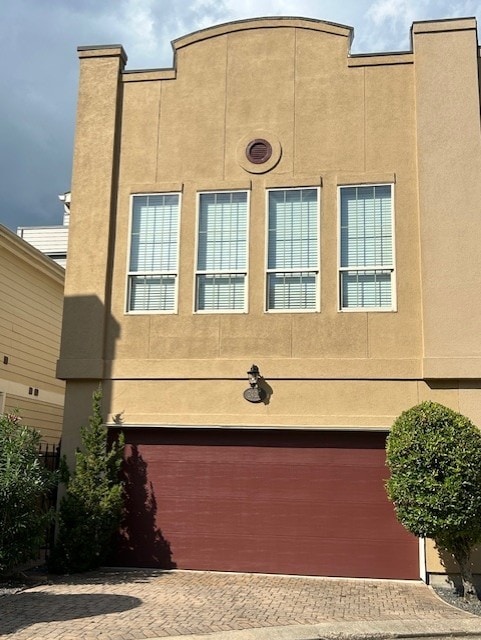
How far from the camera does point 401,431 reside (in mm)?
9297

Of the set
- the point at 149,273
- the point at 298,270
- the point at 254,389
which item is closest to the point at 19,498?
the point at 254,389

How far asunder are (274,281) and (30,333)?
721 cm

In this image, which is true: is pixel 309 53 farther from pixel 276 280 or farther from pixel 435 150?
pixel 276 280

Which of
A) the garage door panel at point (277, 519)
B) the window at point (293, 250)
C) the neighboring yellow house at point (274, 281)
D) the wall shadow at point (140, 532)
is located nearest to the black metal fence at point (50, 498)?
the neighboring yellow house at point (274, 281)

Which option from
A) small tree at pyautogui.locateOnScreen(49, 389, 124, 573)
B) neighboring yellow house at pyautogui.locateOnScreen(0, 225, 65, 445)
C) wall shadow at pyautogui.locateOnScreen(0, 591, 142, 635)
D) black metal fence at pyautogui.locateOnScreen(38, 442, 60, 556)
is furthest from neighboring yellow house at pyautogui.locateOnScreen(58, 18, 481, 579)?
neighboring yellow house at pyautogui.locateOnScreen(0, 225, 65, 445)

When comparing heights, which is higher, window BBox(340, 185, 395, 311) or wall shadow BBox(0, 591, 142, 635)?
window BBox(340, 185, 395, 311)

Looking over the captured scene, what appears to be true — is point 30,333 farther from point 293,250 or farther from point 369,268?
point 369,268

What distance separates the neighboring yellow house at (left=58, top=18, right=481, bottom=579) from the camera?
10.6m

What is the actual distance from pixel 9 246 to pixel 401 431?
30.3ft

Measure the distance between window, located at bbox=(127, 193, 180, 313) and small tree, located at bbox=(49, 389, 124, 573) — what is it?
7.02 ft

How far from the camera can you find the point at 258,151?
38.2 feet

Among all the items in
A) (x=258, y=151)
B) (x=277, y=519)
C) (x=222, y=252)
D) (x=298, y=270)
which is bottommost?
(x=277, y=519)

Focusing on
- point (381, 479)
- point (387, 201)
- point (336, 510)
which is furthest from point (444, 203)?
point (336, 510)

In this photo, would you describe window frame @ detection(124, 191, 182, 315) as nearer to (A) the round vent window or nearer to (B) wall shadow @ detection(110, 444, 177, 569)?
(A) the round vent window
